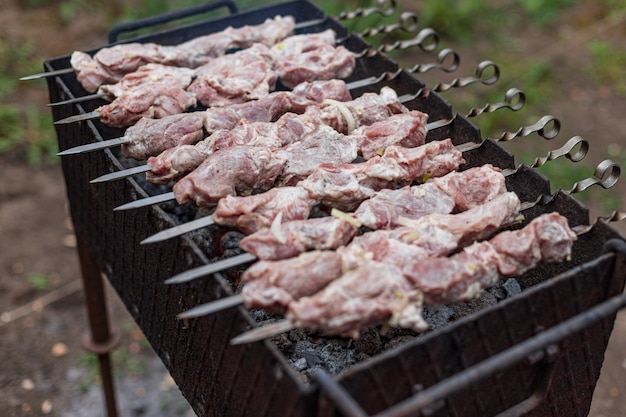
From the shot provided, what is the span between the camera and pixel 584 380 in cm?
263

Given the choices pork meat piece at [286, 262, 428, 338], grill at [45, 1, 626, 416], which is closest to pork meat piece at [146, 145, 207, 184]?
grill at [45, 1, 626, 416]

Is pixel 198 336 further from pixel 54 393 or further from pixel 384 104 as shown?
pixel 54 393

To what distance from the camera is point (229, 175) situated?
2.73m

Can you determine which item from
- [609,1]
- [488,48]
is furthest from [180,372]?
[609,1]

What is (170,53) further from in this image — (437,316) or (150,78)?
(437,316)

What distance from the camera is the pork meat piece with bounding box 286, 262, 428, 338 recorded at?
213 centimetres

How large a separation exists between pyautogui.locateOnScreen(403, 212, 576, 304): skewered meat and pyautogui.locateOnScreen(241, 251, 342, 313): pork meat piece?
0.26m

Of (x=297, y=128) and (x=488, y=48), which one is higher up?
(x=297, y=128)

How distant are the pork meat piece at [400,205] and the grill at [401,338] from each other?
0.39 m

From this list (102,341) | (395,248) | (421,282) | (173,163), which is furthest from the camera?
(102,341)

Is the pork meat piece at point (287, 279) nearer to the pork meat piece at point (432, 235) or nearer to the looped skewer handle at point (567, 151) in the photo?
the pork meat piece at point (432, 235)

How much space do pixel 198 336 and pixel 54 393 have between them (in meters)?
2.79

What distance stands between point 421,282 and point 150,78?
1.78 meters

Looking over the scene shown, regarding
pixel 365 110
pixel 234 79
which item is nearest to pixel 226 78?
pixel 234 79
